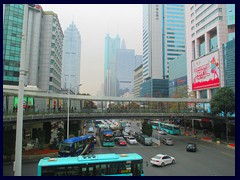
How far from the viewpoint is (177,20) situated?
445 ft

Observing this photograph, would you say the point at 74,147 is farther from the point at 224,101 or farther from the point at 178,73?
the point at 178,73

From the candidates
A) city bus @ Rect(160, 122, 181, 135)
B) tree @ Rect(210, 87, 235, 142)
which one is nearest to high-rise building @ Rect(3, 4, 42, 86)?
city bus @ Rect(160, 122, 181, 135)

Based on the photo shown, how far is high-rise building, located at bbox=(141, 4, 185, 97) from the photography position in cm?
13025

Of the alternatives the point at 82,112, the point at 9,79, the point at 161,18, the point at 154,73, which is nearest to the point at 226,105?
the point at 82,112

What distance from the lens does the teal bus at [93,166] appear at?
13539mm

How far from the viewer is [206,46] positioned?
6544 centimetres

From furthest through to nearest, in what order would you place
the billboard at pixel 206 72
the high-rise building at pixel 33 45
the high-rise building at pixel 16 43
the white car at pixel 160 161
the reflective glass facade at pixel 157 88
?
the reflective glass facade at pixel 157 88, the billboard at pixel 206 72, the high-rise building at pixel 33 45, the high-rise building at pixel 16 43, the white car at pixel 160 161

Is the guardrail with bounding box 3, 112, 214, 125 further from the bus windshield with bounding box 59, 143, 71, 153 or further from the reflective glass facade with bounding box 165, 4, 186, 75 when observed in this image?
the reflective glass facade with bounding box 165, 4, 186, 75

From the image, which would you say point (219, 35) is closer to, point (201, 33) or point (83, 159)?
point (201, 33)

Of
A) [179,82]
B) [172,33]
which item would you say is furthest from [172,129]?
[172,33]

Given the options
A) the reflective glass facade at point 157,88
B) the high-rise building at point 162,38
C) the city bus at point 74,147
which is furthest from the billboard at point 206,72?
the high-rise building at point 162,38

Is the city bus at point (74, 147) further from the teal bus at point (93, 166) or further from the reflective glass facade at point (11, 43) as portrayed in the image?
the reflective glass facade at point (11, 43)

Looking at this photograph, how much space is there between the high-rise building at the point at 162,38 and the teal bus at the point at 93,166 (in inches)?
4505

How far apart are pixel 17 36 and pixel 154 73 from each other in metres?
91.5
